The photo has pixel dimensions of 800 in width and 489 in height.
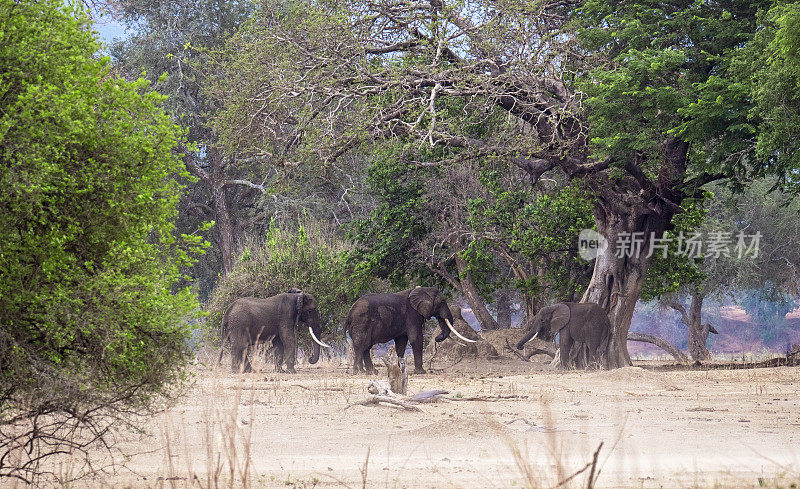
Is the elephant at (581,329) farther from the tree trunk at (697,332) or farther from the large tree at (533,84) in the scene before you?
the tree trunk at (697,332)

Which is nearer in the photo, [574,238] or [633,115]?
[633,115]

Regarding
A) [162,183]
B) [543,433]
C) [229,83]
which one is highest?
[229,83]

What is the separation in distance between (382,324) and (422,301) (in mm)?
1129

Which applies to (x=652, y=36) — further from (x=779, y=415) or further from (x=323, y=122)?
(x=779, y=415)

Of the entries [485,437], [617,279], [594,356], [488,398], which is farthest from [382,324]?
[485,437]

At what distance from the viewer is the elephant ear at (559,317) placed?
23438 millimetres

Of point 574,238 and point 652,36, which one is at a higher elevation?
point 652,36

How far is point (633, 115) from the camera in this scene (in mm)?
19656

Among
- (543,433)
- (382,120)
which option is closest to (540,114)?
(382,120)

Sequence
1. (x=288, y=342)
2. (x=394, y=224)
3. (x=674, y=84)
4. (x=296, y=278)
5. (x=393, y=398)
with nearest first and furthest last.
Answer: (x=393, y=398) < (x=674, y=84) < (x=288, y=342) < (x=394, y=224) < (x=296, y=278)

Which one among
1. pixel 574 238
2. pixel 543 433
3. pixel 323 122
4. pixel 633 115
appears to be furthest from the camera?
pixel 574 238

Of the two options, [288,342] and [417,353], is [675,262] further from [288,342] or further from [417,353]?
[288,342]

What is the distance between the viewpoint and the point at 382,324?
22.5 metres

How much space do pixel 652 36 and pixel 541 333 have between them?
8.37 metres
